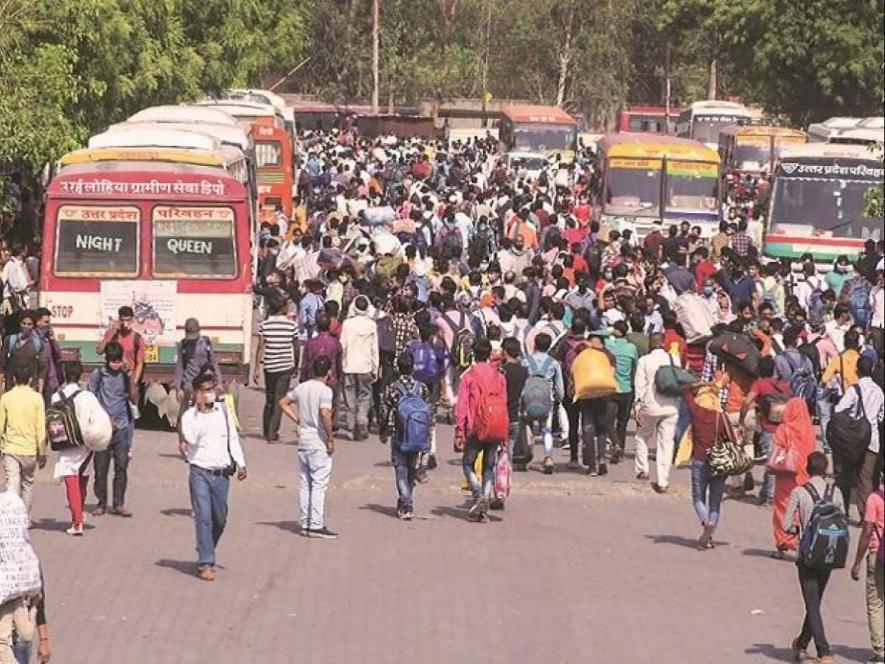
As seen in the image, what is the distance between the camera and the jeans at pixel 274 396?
22172mm

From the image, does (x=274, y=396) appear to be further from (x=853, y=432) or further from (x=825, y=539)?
(x=825, y=539)

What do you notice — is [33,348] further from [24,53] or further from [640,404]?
[24,53]

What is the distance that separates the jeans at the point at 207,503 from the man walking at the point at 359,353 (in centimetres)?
636

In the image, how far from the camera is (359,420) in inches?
899

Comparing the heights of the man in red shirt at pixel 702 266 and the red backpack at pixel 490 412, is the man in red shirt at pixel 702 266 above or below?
below

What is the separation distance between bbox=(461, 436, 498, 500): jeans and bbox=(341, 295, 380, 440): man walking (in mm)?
3865

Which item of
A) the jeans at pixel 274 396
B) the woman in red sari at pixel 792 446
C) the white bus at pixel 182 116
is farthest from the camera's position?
the white bus at pixel 182 116

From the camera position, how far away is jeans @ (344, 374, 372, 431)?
22453 millimetres

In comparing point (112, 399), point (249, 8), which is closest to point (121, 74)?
point (249, 8)

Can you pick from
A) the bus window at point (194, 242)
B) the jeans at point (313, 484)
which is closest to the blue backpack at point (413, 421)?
the jeans at point (313, 484)

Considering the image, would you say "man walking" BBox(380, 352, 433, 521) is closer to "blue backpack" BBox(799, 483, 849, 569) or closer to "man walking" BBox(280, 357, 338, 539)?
"man walking" BBox(280, 357, 338, 539)

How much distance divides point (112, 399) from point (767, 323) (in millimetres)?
6980

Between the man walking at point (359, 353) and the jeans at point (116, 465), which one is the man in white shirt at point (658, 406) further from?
the jeans at point (116, 465)

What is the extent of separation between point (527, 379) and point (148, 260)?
4.94 meters
